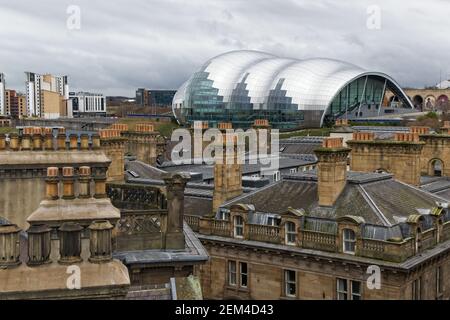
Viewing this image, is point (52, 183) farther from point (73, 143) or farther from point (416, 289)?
A: point (416, 289)

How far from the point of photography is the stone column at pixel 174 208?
1410 cm

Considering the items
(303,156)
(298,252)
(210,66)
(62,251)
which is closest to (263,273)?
(298,252)

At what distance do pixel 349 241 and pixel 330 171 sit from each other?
3549 millimetres

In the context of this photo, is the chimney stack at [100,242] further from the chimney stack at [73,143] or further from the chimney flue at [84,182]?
the chimney stack at [73,143]

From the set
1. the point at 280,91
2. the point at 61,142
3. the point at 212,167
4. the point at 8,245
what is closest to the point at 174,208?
the point at 61,142

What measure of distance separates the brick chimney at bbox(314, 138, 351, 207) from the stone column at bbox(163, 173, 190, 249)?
45.9 ft

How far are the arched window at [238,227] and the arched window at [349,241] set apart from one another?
559cm

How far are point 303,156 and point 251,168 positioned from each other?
1437 centimetres

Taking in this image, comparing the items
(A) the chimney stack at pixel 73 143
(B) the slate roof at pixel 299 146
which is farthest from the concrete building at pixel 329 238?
(B) the slate roof at pixel 299 146

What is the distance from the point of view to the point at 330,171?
89.2 feet

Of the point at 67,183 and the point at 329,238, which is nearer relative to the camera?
the point at 67,183

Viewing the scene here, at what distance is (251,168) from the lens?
4378 centimetres

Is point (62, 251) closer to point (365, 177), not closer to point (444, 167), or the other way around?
point (365, 177)

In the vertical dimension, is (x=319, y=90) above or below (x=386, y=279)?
above
